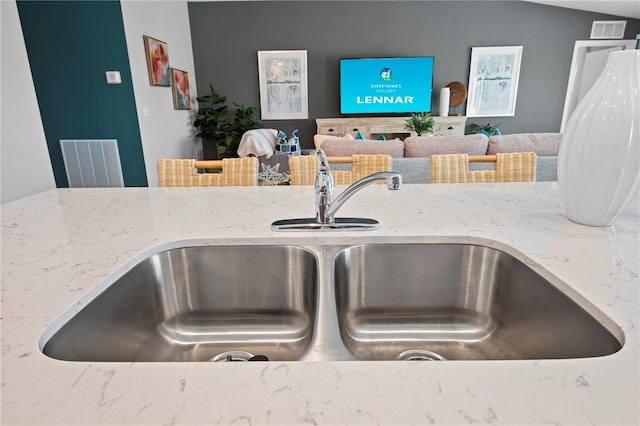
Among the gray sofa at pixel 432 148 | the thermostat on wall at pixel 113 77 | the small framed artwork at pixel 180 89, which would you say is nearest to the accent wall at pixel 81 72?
the thermostat on wall at pixel 113 77

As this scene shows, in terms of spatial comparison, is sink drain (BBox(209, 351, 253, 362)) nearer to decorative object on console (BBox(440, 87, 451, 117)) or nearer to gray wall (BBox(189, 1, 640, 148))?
gray wall (BBox(189, 1, 640, 148))

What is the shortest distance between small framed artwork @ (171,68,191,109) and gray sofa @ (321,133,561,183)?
285 cm

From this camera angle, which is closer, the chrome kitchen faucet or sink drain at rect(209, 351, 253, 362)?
sink drain at rect(209, 351, 253, 362)

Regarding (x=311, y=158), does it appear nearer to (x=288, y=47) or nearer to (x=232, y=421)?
(x=232, y=421)

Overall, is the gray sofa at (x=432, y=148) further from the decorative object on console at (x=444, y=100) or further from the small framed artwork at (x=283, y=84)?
the small framed artwork at (x=283, y=84)

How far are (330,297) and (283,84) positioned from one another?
17.9ft

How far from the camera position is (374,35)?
18.2 ft

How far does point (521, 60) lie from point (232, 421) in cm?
669

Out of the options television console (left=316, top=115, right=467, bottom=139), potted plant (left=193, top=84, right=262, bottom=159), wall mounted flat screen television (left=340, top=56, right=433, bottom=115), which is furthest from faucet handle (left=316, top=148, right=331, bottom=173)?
wall mounted flat screen television (left=340, top=56, right=433, bottom=115)

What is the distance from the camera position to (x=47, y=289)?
2.10 feet

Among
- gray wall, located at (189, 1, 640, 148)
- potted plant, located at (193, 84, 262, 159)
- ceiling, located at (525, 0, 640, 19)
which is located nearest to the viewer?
ceiling, located at (525, 0, 640, 19)

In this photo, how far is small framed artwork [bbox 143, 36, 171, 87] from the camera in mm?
3934

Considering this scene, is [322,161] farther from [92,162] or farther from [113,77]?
[92,162]

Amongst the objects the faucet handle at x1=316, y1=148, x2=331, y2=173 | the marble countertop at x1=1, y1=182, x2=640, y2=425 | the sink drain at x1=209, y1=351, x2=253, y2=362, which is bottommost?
the sink drain at x1=209, y1=351, x2=253, y2=362
